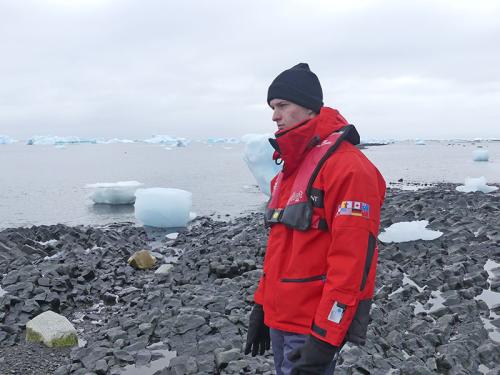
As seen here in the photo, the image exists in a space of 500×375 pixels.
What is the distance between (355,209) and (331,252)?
0.85 feet

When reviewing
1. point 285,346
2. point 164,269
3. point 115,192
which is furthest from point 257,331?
point 115,192

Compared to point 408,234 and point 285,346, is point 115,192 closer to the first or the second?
point 408,234

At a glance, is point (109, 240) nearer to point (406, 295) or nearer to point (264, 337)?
point (406, 295)

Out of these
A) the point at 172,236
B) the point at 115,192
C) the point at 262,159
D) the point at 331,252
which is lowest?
the point at 115,192

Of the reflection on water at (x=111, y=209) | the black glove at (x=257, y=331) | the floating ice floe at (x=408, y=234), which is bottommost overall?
the reflection on water at (x=111, y=209)

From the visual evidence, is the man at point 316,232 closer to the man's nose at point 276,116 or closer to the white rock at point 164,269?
the man's nose at point 276,116

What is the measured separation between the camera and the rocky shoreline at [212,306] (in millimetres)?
5500

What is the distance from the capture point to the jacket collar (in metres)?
2.56

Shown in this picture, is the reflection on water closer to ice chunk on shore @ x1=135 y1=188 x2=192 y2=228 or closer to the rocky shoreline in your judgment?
ice chunk on shore @ x1=135 y1=188 x2=192 y2=228

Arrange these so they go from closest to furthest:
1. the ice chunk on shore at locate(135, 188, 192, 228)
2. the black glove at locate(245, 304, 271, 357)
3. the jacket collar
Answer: the jacket collar
the black glove at locate(245, 304, 271, 357)
the ice chunk on shore at locate(135, 188, 192, 228)

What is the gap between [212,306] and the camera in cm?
745

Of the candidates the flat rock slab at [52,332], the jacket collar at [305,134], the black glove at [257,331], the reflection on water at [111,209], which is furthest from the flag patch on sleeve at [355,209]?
the reflection on water at [111,209]

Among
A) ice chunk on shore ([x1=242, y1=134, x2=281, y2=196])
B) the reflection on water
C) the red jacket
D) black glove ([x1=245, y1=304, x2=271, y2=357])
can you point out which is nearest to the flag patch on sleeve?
the red jacket

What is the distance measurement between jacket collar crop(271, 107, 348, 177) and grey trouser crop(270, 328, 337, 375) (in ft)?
3.40
